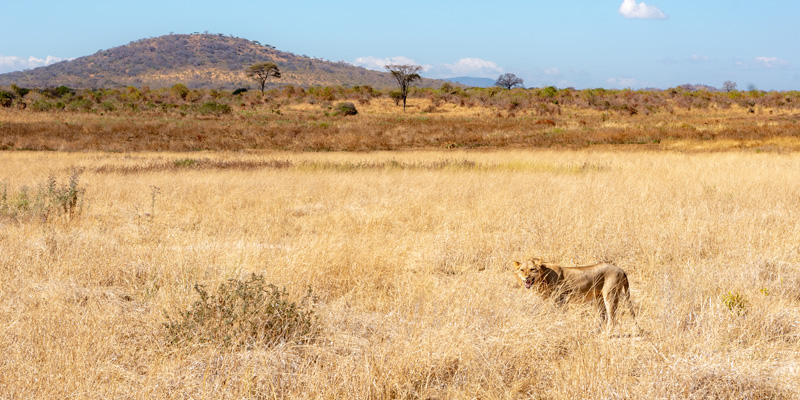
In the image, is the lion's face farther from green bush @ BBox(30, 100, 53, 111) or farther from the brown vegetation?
green bush @ BBox(30, 100, 53, 111)

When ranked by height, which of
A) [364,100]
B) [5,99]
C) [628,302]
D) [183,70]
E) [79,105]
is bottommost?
[628,302]

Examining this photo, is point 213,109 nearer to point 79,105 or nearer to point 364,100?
point 79,105

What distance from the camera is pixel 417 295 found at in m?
5.09

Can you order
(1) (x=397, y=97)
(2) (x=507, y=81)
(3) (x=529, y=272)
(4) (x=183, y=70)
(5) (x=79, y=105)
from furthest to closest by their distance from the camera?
(4) (x=183, y=70) → (2) (x=507, y=81) → (1) (x=397, y=97) → (5) (x=79, y=105) → (3) (x=529, y=272)

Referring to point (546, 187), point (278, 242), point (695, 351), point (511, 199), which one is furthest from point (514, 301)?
point (546, 187)

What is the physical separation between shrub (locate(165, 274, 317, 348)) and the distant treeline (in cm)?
4271

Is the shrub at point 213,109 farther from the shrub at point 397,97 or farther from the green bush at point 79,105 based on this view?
the shrub at point 397,97

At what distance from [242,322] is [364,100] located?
53270mm

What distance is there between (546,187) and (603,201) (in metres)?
2.59

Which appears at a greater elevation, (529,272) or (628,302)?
(529,272)

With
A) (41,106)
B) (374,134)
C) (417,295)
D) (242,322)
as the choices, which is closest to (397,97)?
(374,134)

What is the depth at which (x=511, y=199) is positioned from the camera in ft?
34.8

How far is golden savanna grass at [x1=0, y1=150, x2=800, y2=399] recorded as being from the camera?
11.2ft

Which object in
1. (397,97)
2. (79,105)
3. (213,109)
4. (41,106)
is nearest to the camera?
(41,106)
